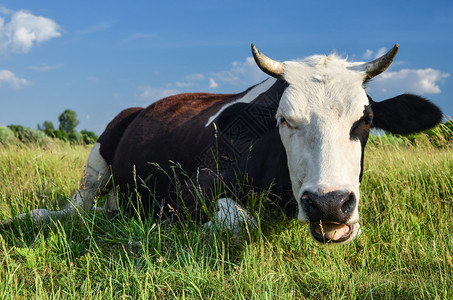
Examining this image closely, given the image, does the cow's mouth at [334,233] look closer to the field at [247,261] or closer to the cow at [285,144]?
the cow at [285,144]

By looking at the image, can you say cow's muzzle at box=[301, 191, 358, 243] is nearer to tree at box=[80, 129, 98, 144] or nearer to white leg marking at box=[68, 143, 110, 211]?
white leg marking at box=[68, 143, 110, 211]

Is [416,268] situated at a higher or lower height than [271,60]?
lower

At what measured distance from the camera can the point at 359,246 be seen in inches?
148

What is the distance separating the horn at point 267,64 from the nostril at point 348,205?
4.24 feet

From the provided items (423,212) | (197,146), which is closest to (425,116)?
(423,212)

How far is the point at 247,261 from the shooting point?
10.6ft

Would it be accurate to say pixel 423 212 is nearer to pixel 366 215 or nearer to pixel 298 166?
pixel 366 215

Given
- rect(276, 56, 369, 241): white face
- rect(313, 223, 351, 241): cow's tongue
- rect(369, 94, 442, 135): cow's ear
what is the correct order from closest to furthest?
rect(276, 56, 369, 241): white face, rect(313, 223, 351, 241): cow's tongue, rect(369, 94, 442, 135): cow's ear

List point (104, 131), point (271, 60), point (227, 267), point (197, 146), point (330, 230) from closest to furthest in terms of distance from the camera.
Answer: point (330, 230) < point (227, 267) < point (271, 60) < point (197, 146) < point (104, 131)

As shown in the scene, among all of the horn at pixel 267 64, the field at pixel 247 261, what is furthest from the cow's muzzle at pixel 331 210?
the horn at pixel 267 64

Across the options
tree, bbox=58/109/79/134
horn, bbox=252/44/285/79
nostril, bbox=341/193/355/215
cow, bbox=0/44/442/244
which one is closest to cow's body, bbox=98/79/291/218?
cow, bbox=0/44/442/244

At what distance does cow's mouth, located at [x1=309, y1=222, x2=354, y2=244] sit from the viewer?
3.12 metres

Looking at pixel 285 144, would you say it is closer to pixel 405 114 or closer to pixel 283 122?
pixel 283 122

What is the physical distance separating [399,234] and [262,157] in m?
1.32
